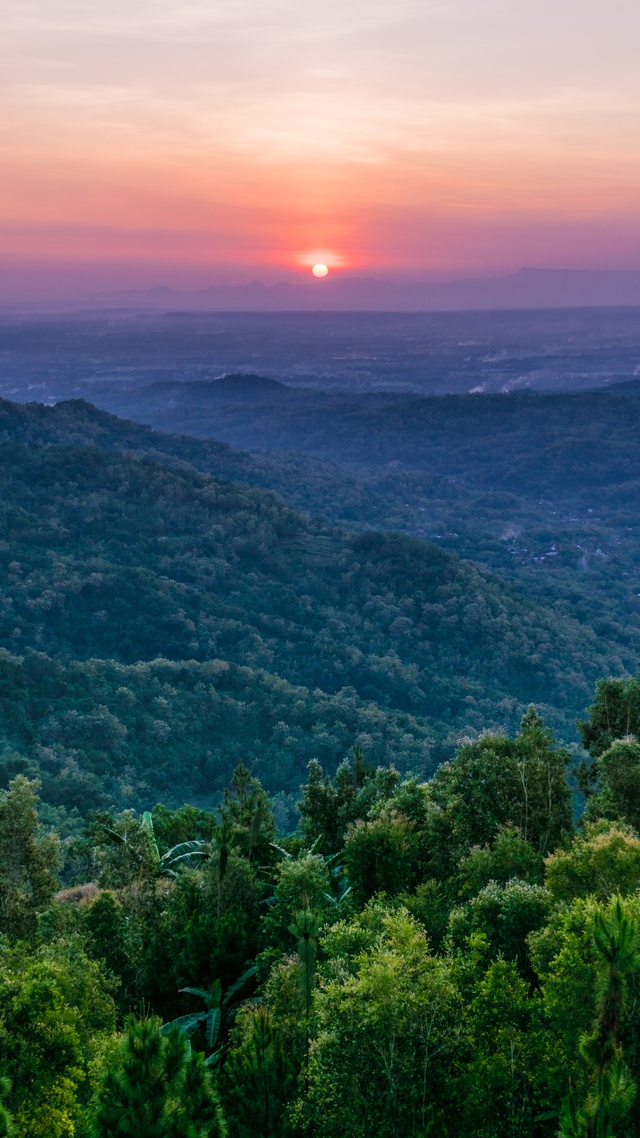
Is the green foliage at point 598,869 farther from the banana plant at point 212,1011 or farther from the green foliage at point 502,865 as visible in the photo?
the banana plant at point 212,1011

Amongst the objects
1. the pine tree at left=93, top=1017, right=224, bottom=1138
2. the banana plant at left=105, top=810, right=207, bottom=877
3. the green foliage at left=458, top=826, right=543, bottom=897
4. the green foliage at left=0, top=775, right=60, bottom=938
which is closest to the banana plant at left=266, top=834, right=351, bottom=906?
the banana plant at left=105, top=810, right=207, bottom=877

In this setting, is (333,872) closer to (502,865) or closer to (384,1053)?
(502,865)

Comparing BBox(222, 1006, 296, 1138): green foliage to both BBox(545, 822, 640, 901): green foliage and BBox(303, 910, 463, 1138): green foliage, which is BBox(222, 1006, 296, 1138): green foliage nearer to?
BBox(303, 910, 463, 1138): green foliage

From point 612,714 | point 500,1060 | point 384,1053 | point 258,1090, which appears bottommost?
point 612,714

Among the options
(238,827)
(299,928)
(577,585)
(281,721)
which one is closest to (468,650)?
(281,721)

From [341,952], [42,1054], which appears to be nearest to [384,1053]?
[341,952]

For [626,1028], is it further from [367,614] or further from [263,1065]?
[367,614]
